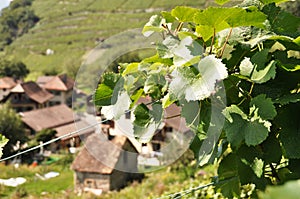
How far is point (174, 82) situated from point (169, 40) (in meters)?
0.09

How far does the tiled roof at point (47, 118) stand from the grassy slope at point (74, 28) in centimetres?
1061

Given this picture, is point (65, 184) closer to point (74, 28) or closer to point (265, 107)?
point (265, 107)

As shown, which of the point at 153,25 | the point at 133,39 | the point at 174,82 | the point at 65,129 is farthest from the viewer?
the point at 65,129

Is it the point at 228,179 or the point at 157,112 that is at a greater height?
the point at 157,112

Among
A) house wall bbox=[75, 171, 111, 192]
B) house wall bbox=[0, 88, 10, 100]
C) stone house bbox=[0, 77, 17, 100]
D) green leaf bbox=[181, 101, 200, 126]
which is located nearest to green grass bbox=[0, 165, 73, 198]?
house wall bbox=[75, 171, 111, 192]

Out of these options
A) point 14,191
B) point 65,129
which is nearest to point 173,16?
point 14,191

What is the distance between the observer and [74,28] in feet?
139

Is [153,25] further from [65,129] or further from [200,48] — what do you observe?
[65,129]

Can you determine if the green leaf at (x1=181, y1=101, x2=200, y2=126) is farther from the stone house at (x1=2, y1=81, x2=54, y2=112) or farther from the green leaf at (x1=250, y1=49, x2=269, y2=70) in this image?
the stone house at (x1=2, y1=81, x2=54, y2=112)

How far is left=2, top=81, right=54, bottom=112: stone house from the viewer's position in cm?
2372

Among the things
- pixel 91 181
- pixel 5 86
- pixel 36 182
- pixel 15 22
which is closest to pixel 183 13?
pixel 91 181

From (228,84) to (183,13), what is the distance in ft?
0.40

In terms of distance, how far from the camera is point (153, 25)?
25.8 inches

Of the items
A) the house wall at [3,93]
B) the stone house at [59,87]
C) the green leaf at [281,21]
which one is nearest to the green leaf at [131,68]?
the green leaf at [281,21]
